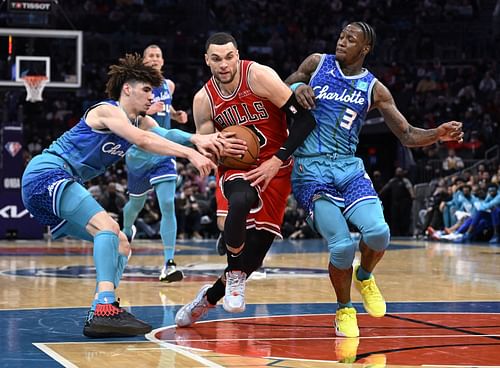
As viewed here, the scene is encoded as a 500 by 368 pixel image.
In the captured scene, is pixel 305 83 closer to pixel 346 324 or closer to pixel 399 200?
pixel 346 324

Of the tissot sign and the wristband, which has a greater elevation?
the wristband

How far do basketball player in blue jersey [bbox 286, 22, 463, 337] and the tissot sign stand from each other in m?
12.4

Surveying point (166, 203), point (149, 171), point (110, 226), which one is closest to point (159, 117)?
point (149, 171)

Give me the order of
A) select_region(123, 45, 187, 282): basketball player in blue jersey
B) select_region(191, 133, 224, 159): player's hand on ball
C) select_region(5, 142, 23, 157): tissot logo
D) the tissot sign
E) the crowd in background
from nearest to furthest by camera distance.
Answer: select_region(191, 133, 224, 159): player's hand on ball < select_region(123, 45, 187, 282): basketball player in blue jersey < the tissot sign < select_region(5, 142, 23, 157): tissot logo < the crowd in background

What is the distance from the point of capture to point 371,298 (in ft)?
20.7

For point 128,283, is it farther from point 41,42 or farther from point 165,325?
point 41,42

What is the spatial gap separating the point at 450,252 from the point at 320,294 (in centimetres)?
704

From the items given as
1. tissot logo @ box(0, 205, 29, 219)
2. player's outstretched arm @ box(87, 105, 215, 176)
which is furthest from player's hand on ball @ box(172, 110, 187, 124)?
tissot logo @ box(0, 205, 29, 219)

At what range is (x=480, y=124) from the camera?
2502 centimetres

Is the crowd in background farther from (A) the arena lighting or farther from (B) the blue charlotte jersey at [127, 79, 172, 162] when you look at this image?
(B) the blue charlotte jersey at [127, 79, 172, 162]

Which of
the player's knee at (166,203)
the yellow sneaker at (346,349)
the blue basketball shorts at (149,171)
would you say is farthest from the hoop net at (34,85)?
the yellow sneaker at (346,349)

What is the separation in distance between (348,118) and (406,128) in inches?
20.4

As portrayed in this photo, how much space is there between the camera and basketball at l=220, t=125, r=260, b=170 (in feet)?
19.9

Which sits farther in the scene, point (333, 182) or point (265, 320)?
point (265, 320)
